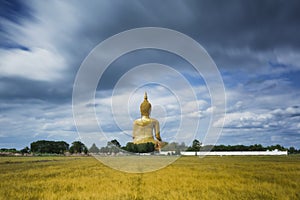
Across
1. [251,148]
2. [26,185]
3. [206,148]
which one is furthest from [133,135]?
[26,185]

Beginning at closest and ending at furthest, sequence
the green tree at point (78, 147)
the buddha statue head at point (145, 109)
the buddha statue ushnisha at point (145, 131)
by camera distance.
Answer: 1. the buddha statue ushnisha at point (145, 131)
2. the buddha statue head at point (145, 109)
3. the green tree at point (78, 147)

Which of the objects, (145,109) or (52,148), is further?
(52,148)

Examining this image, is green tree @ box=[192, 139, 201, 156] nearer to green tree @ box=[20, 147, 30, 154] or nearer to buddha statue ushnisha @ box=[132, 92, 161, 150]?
buddha statue ushnisha @ box=[132, 92, 161, 150]

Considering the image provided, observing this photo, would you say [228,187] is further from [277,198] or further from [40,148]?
[40,148]

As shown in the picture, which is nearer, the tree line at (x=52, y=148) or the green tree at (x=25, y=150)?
the green tree at (x=25, y=150)

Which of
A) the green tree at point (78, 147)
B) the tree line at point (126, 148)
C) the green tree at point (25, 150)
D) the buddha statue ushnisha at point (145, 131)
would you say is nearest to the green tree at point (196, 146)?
the tree line at point (126, 148)

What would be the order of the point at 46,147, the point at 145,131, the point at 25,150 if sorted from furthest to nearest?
the point at 46,147, the point at 25,150, the point at 145,131

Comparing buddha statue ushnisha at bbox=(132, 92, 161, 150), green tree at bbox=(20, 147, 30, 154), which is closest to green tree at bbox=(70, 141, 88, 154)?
green tree at bbox=(20, 147, 30, 154)

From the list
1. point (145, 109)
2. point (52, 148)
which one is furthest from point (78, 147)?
point (145, 109)

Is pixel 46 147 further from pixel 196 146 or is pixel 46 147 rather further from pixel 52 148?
pixel 196 146

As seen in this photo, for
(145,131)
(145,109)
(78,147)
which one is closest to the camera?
(145,131)

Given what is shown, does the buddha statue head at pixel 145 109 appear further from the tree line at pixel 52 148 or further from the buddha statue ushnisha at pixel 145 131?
the tree line at pixel 52 148

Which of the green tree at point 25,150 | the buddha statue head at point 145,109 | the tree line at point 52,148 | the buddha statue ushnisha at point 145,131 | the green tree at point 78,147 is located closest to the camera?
the buddha statue ushnisha at point 145,131

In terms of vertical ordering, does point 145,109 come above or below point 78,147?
above
